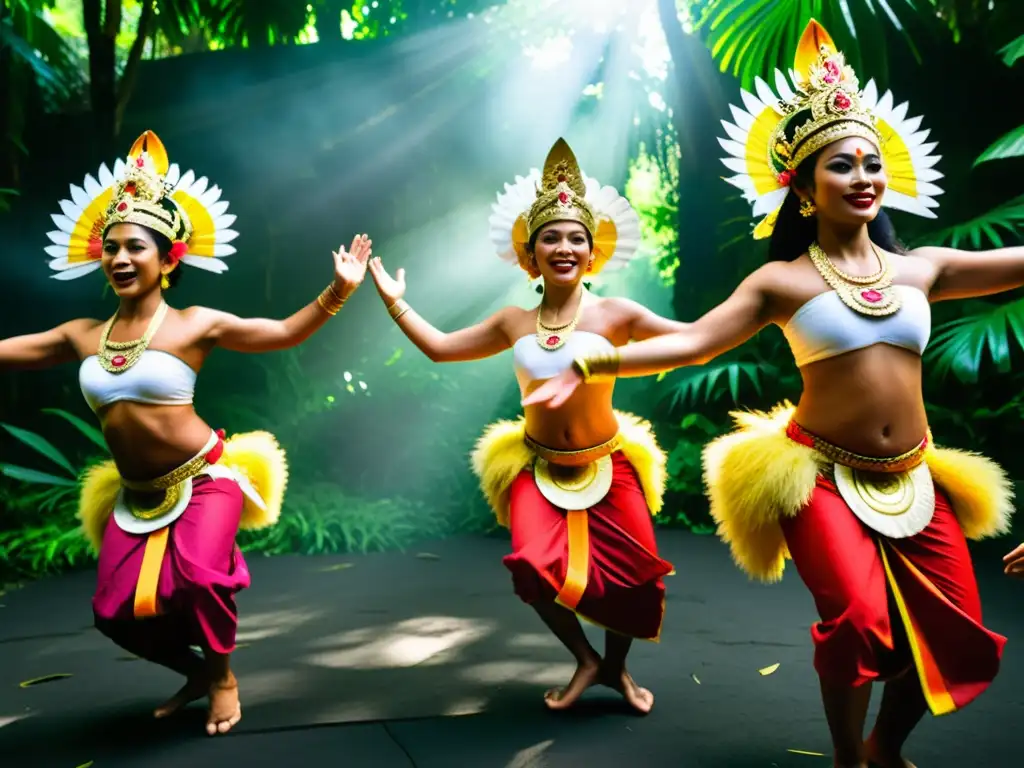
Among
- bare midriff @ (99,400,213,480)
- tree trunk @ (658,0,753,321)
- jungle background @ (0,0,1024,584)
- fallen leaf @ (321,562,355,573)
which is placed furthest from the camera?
tree trunk @ (658,0,753,321)

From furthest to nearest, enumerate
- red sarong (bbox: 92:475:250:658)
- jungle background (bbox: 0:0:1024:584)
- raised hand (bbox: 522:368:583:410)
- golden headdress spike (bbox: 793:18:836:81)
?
jungle background (bbox: 0:0:1024:584)
red sarong (bbox: 92:475:250:658)
golden headdress spike (bbox: 793:18:836:81)
raised hand (bbox: 522:368:583:410)

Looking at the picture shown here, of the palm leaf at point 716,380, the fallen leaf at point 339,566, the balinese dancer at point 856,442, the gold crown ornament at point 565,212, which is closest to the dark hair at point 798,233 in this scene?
the balinese dancer at point 856,442

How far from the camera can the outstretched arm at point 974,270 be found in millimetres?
1927

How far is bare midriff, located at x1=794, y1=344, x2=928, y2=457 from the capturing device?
1.83 metres

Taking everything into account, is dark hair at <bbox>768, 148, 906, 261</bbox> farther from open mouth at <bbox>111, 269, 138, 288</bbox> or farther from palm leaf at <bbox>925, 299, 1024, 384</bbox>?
palm leaf at <bbox>925, 299, 1024, 384</bbox>

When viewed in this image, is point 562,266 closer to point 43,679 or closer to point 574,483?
point 574,483

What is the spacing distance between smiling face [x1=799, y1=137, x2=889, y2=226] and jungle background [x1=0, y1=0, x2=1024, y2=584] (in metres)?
2.84

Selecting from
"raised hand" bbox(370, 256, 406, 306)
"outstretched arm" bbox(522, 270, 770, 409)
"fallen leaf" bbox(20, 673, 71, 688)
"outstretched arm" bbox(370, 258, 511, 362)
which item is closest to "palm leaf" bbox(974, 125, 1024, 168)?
"outstretched arm" bbox(522, 270, 770, 409)

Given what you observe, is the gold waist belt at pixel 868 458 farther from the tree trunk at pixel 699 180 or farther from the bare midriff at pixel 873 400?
the tree trunk at pixel 699 180

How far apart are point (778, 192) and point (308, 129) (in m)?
5.72

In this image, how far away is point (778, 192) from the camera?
2.11 metres

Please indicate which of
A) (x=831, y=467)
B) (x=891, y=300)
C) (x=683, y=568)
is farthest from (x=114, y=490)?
(x=683, y=568)

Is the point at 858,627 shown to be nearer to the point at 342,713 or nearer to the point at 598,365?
the point at 598,365

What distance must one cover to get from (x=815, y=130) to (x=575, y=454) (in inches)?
43.3
